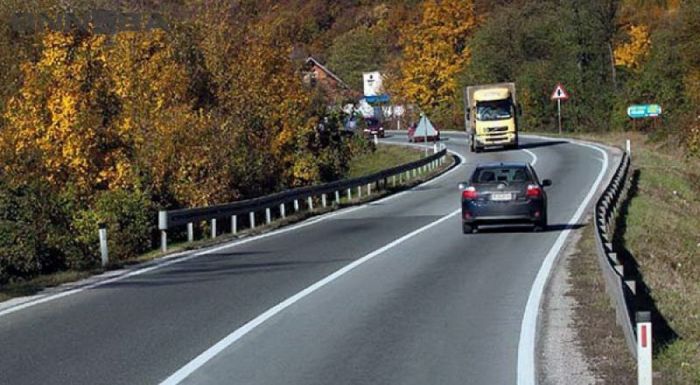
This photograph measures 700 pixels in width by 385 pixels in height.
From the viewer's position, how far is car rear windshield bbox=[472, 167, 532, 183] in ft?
83.7

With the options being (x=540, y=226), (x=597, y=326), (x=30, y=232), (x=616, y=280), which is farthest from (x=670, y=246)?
(x=30, y=232)

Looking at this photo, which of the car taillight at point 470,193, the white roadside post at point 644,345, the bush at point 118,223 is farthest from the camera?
the bush at point 118,223

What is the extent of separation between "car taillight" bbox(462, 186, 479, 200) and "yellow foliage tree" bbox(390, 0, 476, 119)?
2813 inches

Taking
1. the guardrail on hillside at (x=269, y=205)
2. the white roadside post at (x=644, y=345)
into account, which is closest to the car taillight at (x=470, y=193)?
the guardrail on hillside at (x=269, y=205)

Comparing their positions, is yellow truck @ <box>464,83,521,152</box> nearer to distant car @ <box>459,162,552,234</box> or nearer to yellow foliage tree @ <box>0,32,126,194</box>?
yellow foliage tree @ <box>0,32,126,194</box>

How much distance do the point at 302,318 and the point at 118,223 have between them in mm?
18763

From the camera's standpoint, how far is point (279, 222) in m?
31.2

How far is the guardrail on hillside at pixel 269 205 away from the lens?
85.6 feet

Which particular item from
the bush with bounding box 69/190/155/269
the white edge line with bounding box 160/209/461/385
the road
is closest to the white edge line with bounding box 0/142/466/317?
the road

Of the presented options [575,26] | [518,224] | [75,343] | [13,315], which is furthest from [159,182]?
[575,26]

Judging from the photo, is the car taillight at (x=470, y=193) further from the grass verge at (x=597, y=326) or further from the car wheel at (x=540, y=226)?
the grass verge at (x=597, y=326)

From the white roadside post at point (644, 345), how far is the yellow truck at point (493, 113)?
50962 millimetres

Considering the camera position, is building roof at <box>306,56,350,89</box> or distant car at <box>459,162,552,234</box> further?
building roof at <box>306,56,350,89</box>

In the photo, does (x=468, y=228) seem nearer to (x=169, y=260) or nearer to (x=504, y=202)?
(x=504, y=202)
